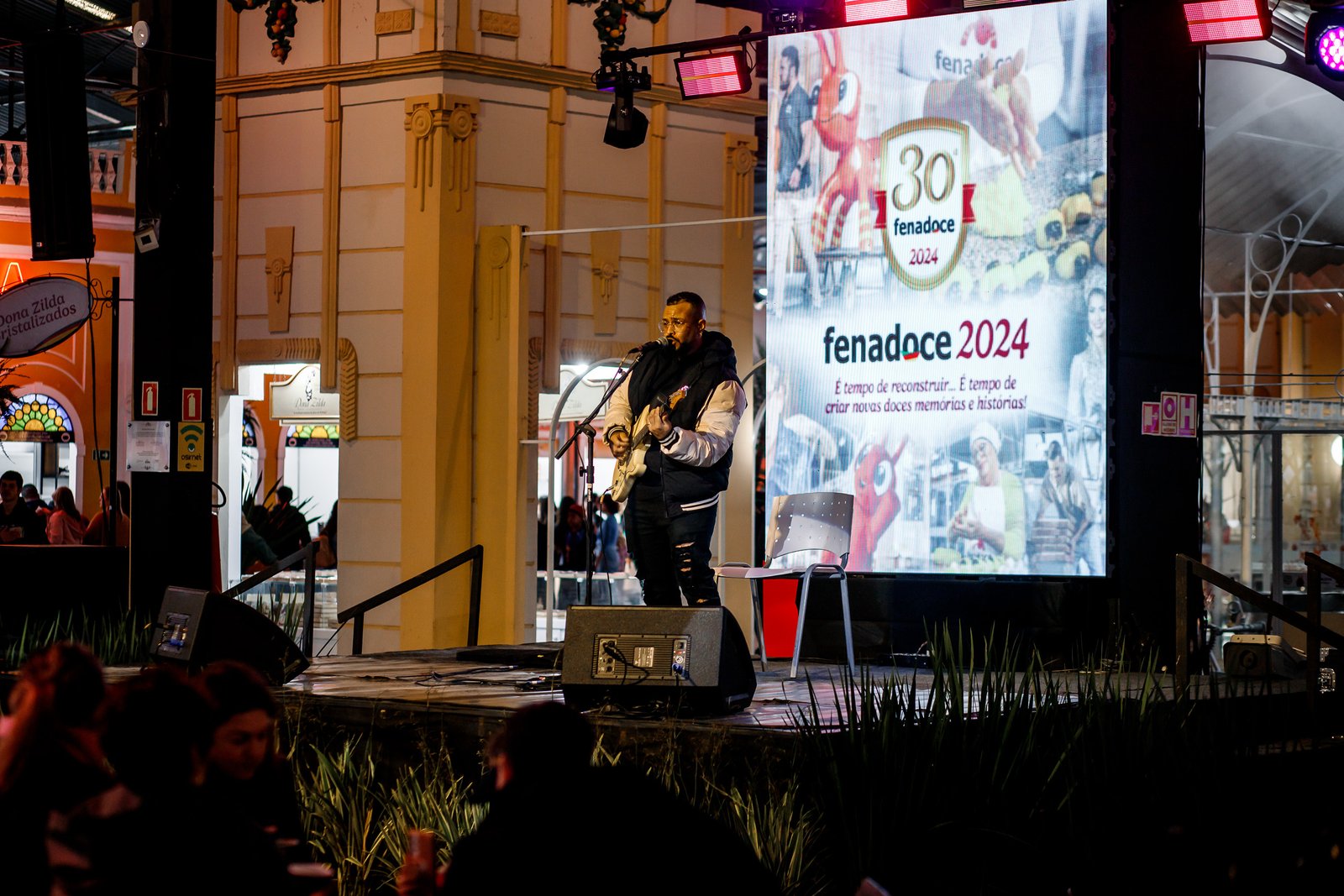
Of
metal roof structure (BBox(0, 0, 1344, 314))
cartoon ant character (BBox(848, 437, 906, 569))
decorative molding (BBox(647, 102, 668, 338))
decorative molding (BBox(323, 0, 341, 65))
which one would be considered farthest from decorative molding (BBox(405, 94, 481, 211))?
cartoon ant character (BBox(848, 437, 906, 569))

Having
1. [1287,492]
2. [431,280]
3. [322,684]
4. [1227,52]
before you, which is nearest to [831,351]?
[322,684]

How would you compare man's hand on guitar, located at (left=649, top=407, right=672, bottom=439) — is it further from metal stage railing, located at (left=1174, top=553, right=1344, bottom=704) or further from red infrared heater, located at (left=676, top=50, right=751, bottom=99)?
red infrared heater, located at (left=676, top=50, right=751, bottom=99)

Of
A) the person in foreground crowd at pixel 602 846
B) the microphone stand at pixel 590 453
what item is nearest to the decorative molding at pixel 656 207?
the microphone stand at pixel 590 453

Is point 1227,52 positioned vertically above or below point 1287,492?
above

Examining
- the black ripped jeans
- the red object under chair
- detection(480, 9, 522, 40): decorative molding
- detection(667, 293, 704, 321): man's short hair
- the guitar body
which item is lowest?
the red object under chair

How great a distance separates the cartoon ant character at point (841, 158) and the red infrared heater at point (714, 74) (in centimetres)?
130

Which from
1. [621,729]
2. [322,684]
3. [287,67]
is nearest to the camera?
[621,729]

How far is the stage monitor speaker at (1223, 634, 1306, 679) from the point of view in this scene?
7.27 meters

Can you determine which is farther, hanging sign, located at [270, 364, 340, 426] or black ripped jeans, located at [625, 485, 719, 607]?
hanging sign, located at [270, 364, 340, 426]

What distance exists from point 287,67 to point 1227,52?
695cm

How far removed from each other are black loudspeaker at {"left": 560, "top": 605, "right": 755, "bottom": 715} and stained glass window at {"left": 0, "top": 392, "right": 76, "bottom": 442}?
13597 mm

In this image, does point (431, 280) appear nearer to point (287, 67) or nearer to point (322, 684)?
point (287, 67)

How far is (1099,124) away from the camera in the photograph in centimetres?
762

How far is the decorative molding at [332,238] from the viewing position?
11586 mm
